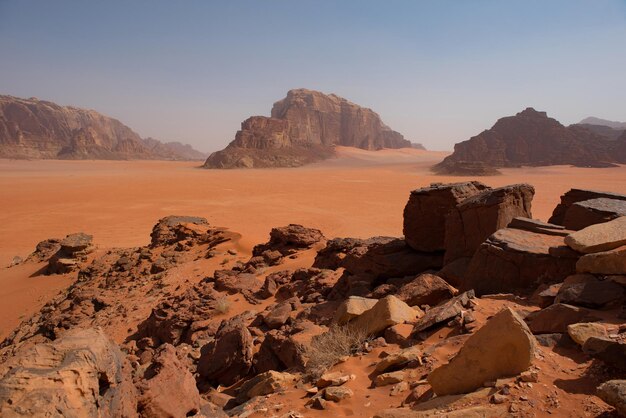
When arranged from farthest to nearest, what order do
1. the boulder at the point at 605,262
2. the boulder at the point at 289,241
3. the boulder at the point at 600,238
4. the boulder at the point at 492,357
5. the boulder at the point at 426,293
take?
the boulder at the point at 289,241 < the boulder at the point at 426,293 < the boulder at the point at 600,238 < the boulder at the point at 605,262 < the boulder at the point at 492,357

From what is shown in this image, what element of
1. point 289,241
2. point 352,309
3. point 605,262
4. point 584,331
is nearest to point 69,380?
point 352,309

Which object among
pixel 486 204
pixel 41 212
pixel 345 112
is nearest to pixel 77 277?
pixel 486 204

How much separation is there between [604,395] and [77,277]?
538 inches

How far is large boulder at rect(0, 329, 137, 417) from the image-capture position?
2.29 m

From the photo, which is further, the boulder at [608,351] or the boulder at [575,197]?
the boulder at [575,197]

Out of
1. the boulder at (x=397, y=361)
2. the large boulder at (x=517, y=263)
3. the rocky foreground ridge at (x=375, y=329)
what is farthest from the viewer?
the large boulder at (x=517, y=263)

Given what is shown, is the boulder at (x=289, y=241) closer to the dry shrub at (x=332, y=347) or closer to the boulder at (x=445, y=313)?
the dry shrub at (x=332, y=347)

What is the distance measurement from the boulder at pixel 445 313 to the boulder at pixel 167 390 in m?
2.53

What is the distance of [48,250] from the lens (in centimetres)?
1488

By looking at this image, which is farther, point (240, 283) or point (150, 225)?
point (150, 225)

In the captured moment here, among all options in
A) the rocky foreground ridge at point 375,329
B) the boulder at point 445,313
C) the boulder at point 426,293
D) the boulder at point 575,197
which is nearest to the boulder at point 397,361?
the rocky foreground ridge at point 375,329

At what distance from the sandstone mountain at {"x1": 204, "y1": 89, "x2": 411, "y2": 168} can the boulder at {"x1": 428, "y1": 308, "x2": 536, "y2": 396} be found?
71.7 m

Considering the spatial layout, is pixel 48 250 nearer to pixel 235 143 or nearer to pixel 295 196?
pixel 295 196

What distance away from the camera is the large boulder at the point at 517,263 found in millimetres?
5277
